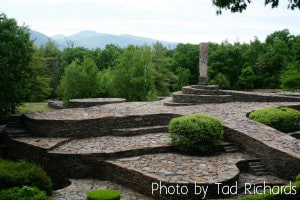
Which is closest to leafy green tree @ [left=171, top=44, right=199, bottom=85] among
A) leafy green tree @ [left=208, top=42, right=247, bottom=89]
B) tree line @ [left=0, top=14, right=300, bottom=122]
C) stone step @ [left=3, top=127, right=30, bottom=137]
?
tree line @ [left=0, top=14, right=300, bottom=122]

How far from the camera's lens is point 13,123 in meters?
16.0

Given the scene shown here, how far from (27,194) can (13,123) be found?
8.15 metres

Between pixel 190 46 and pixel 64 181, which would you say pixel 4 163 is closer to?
pixel 64 181

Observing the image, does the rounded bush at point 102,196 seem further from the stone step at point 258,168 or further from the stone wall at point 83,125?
the stone wall at point 83,125

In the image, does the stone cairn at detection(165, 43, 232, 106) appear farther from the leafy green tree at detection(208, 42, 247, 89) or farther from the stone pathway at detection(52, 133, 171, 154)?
the leafy green tree at detection(208, 42, 247, 89)

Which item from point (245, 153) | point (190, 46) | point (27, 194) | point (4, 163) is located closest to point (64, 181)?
point (4, 163)

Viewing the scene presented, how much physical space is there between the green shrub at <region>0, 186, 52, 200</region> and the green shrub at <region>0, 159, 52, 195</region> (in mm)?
497

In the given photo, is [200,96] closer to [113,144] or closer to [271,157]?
[113,144]

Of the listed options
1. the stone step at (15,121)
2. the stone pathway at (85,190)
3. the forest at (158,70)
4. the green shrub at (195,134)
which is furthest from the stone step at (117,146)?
the forest at (158,70)

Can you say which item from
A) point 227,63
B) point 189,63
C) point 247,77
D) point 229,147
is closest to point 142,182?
point 229,147

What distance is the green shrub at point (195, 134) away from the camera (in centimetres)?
1239

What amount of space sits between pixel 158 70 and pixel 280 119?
1179 inches

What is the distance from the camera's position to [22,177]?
370 inches

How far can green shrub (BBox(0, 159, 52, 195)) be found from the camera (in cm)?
922
